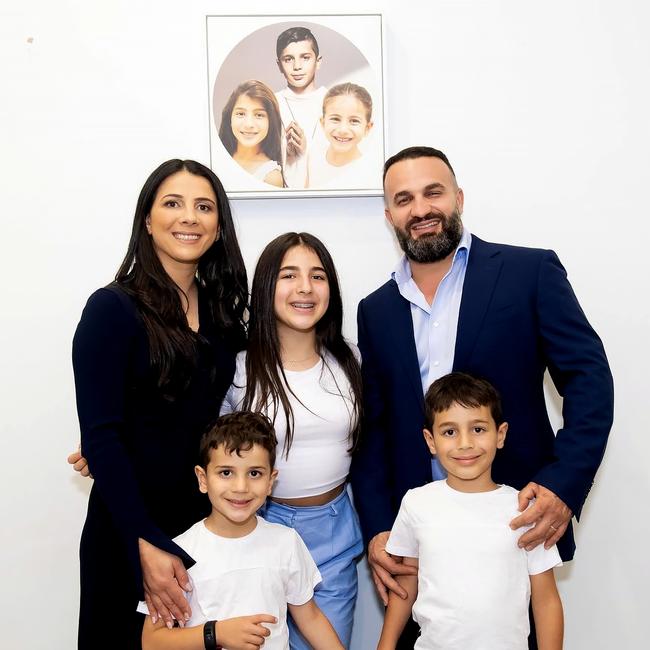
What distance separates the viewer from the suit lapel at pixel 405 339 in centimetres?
187

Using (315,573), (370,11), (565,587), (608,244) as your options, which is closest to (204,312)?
(315,573)

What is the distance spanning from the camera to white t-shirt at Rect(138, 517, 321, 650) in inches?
61.0

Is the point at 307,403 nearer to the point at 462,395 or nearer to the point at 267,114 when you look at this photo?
the point at 462,395

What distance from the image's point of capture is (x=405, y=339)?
191 centimetres

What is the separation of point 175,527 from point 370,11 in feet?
6.06

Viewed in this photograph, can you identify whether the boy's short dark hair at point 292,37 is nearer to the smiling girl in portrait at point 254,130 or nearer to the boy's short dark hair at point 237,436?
the smiling girl in portrait at point 254,130

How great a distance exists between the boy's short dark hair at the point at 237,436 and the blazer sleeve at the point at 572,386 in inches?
26.9

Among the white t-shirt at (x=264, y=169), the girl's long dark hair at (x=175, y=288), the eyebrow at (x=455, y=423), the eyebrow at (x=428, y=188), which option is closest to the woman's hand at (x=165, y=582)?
the girl's long dark hair at (x=175, y=288)

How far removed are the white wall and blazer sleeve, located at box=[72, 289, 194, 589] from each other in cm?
81

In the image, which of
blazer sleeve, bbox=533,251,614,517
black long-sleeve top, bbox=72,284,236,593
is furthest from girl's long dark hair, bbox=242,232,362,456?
blazer sleeve, bbox=533,251,614,517

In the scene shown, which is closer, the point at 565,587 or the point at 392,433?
the point at 392,433

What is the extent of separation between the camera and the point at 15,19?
2344mm

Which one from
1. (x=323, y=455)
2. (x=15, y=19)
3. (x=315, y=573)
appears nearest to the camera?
(x=315, y=573)

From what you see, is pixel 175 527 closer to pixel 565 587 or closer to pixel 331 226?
pixel 331 226
